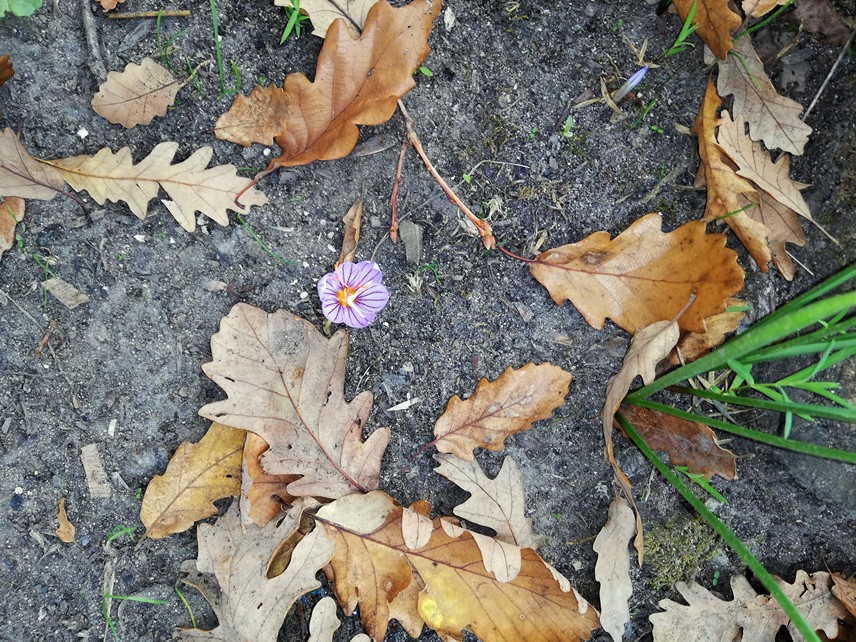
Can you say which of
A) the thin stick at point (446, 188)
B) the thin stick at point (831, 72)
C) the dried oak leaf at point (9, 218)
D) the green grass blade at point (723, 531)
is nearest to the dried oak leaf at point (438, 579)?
the green grass blade at point (723, 531)

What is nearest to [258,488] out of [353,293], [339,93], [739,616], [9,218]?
[353,293]

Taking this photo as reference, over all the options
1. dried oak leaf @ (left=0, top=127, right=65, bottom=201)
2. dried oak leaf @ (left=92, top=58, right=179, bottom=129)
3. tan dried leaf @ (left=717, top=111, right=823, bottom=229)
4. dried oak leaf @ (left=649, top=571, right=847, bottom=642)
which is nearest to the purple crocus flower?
dried oak leaf @ (left=92, top=58, right=179, bottom=129)

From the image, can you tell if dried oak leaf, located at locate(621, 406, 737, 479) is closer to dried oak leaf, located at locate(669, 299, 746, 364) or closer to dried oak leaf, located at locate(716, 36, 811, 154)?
dried oak leaf, located at locate(669, 299, 746, 364)

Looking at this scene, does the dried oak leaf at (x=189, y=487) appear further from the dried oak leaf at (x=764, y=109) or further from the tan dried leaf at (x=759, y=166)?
the dried oak leaf at (x=764, y=109)

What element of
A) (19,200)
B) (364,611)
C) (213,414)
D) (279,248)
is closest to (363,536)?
(364,611)

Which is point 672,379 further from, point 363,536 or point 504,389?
point 363,536
